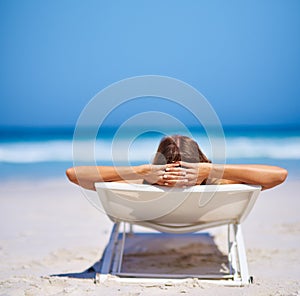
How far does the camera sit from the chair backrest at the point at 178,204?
9.70ft

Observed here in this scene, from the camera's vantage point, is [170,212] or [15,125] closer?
[170,212]

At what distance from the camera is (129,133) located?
25.2m

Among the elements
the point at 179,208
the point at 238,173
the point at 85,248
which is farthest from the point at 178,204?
the point at 85,248

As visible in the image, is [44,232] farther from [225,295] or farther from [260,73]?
[260,73]

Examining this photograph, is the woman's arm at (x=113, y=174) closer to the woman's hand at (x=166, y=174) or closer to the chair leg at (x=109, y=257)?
the woman's hand at (x=166, y=174)

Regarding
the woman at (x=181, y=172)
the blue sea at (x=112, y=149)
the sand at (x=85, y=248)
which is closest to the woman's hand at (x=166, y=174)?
the woman at (x=181, y=172)

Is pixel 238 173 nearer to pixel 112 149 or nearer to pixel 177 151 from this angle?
pixel 177 151

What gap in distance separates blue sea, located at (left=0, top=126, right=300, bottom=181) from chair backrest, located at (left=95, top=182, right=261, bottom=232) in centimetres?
652

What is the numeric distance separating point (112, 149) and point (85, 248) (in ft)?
51.0

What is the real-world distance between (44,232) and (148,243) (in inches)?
52.0

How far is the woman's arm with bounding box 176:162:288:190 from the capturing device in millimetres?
2932

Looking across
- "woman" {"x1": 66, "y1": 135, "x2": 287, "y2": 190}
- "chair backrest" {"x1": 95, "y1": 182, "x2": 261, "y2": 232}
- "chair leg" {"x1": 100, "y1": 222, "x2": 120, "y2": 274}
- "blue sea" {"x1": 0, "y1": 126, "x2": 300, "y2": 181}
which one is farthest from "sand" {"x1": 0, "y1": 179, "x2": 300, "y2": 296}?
"blue sea" {"x1": 0, "y1": 126, "x2": 300, "y2": 181}

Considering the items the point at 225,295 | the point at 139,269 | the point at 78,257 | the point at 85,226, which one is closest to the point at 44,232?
the point at 85,226

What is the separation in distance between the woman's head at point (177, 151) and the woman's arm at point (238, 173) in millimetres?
157
